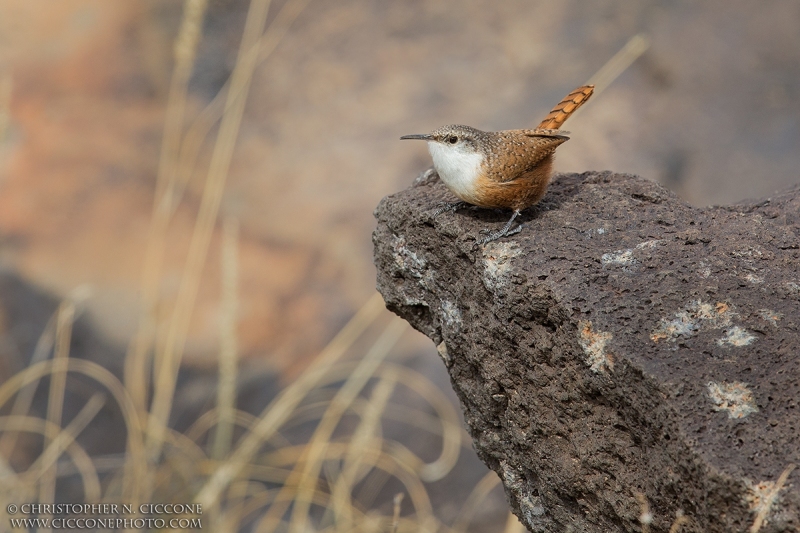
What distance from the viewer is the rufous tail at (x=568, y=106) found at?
320 centimetres

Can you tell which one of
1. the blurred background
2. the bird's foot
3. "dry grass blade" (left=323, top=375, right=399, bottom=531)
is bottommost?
"dry grass blade" (left=323, top=375, right=399, bottom=531)

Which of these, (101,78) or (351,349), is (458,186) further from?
(101,78)

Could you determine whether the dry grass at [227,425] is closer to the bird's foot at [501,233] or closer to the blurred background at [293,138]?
the blurred background at [293,138]

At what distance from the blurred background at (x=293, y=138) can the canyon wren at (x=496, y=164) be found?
2811 millimetres

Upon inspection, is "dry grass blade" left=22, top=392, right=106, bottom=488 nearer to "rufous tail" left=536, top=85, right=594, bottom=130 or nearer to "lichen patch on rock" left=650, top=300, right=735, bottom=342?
"rufous tail" left=536, top=85, right=594, bottom=130

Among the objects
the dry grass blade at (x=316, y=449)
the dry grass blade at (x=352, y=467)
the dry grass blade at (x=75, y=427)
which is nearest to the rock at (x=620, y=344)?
the dry grass blade at (x=352, y=467)

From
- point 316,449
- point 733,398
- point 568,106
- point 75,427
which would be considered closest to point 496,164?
point 568,106

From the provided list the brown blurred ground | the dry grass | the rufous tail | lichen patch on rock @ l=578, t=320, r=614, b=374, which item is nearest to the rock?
lichen patch on rock @ l=578, t=320, r=614, b=374

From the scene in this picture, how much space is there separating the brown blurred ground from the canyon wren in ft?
9.96

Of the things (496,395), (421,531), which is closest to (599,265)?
(496,395)

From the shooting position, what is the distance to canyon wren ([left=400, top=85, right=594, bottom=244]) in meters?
2.86

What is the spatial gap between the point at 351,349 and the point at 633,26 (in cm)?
359

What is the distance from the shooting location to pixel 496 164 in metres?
2.88

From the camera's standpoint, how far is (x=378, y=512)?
5.07 m
